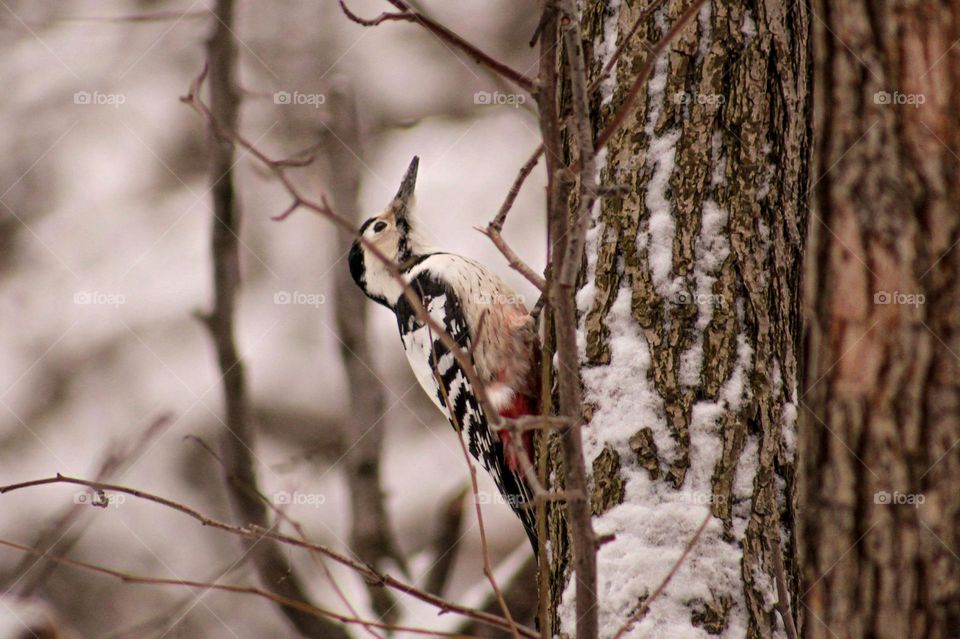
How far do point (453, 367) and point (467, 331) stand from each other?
33 centimetres

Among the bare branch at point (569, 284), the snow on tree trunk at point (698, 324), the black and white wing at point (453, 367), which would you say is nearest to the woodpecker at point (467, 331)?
the black and white wing at point (453, 367)

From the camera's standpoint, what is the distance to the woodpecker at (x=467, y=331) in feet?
11.6

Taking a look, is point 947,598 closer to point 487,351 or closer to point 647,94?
point 487,351

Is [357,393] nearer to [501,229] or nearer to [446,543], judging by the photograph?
[446,543]

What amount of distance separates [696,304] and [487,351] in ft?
5.29

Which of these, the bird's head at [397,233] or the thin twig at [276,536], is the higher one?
the bird's head at [397,233]

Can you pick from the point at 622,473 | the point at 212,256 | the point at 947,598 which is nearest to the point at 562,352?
the point at 622,473

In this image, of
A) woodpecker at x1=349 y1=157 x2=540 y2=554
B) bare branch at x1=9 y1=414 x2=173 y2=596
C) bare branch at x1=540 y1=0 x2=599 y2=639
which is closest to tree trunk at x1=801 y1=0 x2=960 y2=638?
woodpecker at x1=349 y1=157 x2=540 y2=554

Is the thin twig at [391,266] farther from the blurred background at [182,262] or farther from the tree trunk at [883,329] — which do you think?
the blurred background at [182,262]

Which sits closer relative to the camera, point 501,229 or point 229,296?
point 501,229

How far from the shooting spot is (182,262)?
7.73m

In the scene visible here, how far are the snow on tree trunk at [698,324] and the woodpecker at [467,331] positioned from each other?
1.08 metres

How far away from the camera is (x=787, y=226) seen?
215cm

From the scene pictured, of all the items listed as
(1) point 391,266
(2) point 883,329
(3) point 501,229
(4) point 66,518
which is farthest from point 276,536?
(2) point 883,329
